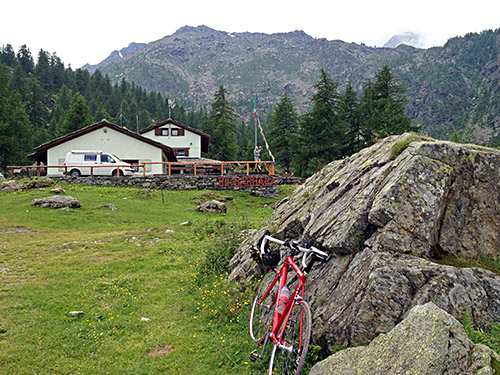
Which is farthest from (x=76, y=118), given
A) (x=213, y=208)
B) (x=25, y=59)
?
(x=25, y=59)

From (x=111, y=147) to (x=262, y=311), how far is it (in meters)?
38.3

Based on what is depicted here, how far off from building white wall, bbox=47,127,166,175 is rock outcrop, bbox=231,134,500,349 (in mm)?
36319

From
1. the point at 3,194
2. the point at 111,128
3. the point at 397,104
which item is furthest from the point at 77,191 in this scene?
the point at 397,104

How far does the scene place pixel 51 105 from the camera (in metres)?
123

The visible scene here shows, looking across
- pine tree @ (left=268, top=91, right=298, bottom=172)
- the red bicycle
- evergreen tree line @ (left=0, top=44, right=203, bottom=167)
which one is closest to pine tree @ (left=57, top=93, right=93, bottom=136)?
evergreen tree line @ (left=0, top=44, right=203, bottom=167)

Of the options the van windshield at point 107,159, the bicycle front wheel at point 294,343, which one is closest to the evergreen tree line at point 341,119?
the van windshield at point 107,159

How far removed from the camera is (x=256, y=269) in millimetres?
8000

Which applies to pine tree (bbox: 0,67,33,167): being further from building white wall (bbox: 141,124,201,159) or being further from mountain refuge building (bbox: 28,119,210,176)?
building white wall (bbox: 141,124,201,159)

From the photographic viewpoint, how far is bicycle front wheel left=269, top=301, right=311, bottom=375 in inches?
177

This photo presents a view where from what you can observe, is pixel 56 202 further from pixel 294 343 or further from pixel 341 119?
pixel 341 119

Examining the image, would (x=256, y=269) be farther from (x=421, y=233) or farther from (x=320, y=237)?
(x=421, y=233)

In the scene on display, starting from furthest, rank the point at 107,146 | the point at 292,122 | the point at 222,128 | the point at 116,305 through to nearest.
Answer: the point at 222,128
the point at 292,122
the point at 107,146
the point at 116,305

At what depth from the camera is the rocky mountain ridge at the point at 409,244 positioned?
4.29m

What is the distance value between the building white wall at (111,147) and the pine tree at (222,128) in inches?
981
